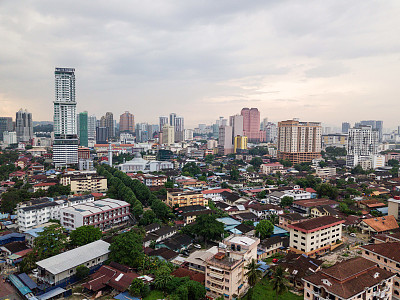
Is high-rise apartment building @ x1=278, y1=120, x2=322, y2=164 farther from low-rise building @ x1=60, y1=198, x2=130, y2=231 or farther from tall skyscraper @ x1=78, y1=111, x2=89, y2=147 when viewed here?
tall skyscraper @ x1=78, y1=111, x2=89, y2=147

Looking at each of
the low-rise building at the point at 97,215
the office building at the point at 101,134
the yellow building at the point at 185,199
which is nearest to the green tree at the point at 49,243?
the low-rise building at the point at 97,215

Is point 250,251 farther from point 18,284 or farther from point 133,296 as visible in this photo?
point 18,284

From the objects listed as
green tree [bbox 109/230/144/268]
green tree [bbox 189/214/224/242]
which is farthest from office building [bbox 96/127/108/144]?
green tree [bbox 109/230/144/268]

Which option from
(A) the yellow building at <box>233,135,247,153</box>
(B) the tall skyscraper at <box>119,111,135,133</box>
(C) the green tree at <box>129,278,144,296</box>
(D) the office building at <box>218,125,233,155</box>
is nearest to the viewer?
(C) the green tree at <box>129,278,144,296</box>

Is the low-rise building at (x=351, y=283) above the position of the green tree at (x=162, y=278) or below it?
above

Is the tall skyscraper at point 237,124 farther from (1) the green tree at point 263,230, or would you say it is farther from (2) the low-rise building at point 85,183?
(1) the green tree at point 263,230

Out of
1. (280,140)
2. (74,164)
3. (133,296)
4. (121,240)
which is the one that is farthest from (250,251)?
(280,140)
